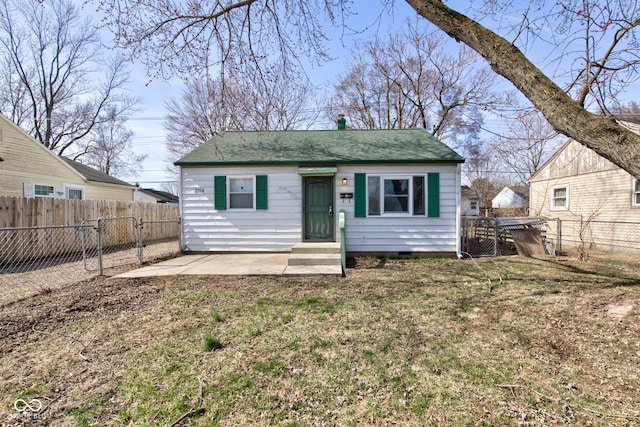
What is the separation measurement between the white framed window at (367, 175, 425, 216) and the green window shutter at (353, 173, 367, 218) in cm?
13

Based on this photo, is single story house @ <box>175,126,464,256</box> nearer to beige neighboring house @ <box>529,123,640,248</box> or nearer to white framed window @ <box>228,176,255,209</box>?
white framed window @ <box>228,176,255,209</box>

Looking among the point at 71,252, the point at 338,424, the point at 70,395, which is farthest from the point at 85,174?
the point at 338,424

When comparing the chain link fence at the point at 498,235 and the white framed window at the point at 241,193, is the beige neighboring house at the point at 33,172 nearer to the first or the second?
the white framed window at the point at 241,193

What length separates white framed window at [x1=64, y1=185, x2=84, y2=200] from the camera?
1364 centimetres

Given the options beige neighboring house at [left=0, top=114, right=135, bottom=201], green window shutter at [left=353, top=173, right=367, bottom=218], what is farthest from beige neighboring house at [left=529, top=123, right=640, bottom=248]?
beige neighboring house at [left=0, top=114, right=135, bottom=201]

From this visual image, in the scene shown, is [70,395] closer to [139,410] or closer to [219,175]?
[139,410]

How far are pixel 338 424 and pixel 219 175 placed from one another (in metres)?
7.58

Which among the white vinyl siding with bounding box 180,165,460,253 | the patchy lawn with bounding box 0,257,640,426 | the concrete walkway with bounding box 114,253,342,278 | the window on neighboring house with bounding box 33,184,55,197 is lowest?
the patchy lawn with bounding box 0,257,640,426

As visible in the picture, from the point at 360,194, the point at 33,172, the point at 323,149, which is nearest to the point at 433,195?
the point at 360,194

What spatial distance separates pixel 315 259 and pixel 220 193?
3519mm

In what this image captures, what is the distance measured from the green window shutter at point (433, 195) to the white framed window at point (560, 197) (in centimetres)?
878

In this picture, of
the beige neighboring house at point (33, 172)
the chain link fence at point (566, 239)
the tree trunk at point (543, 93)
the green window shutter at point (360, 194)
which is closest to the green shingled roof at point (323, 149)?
the green window shutter at point (360, 194)

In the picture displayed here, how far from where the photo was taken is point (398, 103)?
22922 millimetres

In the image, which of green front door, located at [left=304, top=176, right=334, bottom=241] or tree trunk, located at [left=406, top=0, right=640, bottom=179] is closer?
tree trunk, located at [left=406, top=0, right=640, bottom=179]
